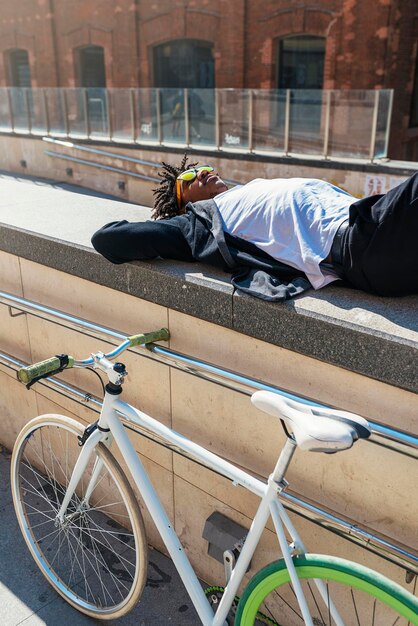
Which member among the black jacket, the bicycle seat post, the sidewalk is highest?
the black jacket

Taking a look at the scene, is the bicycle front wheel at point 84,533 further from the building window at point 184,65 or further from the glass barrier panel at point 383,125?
the building window at point 184,65

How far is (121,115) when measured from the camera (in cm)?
1486

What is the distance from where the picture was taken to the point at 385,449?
2150mm

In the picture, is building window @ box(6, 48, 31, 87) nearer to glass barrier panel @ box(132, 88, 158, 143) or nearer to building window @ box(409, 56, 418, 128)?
glass barrier panel @ box(132, 88, 158, 143)

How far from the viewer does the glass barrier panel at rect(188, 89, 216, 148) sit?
1320 centimetres

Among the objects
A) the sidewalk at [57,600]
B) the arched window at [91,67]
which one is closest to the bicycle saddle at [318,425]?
the sidewalk at [57,600]

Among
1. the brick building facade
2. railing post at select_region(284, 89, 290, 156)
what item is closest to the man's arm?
railing post at select_region(284, 89, 290, 156)

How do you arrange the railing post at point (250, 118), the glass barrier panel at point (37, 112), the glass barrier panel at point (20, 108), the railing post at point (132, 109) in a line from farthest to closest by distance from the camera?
the glass barrier panel at point (20, 108)
the glass barrier panel at point (37, 112)
the railing post at point (132, 109)
the railing post at point (250, 118)

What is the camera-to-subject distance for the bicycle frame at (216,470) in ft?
6.35

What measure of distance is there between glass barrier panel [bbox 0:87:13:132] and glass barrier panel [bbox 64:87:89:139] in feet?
8.09

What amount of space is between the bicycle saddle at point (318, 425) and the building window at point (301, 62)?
1570 centimetres

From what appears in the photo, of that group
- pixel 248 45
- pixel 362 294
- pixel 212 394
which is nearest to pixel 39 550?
pixel 212 394

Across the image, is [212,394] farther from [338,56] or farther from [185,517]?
[338,56]

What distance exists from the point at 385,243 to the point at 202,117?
38.5 ft
